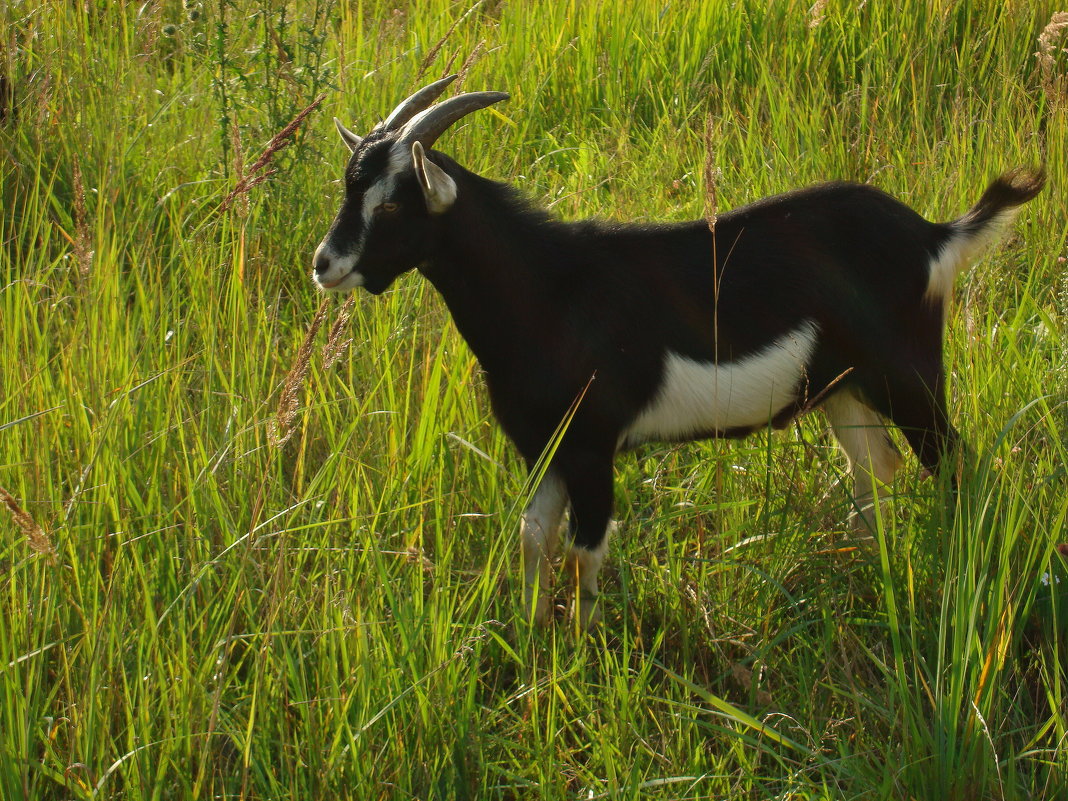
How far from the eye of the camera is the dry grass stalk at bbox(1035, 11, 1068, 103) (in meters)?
4.46

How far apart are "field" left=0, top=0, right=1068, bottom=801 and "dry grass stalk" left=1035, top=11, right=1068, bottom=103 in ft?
0.10

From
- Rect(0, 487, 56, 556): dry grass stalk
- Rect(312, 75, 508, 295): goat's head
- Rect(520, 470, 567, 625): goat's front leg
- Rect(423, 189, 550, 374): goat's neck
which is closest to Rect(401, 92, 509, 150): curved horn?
Rect(312, 75, 508, 295): goat's head

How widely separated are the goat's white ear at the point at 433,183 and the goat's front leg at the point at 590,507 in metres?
0.74

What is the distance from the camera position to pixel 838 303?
3184 mm

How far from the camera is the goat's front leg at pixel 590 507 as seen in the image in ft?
10.1

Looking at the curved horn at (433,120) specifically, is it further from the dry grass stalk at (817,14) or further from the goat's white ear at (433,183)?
the dry grass stalk at (817,14)

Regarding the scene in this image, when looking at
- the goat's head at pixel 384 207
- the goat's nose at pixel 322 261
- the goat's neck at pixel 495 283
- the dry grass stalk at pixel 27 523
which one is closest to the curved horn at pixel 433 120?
the goat's head at pixel 384 207

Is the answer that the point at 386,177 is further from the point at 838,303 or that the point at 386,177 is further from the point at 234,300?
the point at 838,303

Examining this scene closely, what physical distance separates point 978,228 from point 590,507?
4.48 ft

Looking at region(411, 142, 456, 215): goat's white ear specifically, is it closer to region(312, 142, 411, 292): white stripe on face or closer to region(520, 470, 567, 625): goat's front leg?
region(312, 142, 411, 292): white stripe on face

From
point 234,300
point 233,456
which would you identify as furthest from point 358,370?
point 233,456

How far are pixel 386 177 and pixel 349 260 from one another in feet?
0.74

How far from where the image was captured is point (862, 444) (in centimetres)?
356

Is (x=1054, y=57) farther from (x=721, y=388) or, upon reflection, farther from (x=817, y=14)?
(x=721, y=388)
